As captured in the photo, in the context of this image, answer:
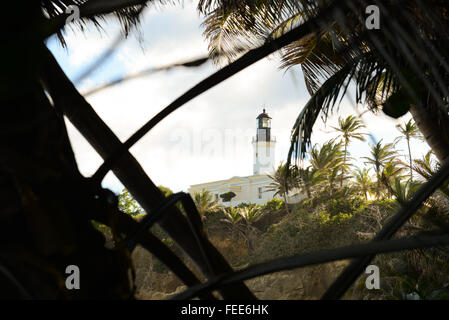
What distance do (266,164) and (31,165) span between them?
2548 cm

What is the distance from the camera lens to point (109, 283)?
0.34 metres

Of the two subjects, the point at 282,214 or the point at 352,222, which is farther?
the point at 282,214

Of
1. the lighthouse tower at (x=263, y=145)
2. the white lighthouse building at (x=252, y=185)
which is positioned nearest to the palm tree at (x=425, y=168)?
the white lighthouse building at (x=252, y=185)

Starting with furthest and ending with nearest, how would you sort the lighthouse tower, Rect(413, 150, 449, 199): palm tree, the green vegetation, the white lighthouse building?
1. the lighthouse tower
2. the white lighthouse building
3. the green vegetation
4. Rect(413, 150, 449, 199): palm tree

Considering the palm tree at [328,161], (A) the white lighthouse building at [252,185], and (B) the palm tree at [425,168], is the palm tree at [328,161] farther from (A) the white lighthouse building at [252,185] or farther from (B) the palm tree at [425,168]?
(B) the palm tree at [425,168]

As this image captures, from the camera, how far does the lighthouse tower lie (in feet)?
71.9

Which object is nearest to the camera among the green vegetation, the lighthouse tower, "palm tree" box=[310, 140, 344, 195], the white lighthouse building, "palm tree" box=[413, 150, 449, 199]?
"palm tree" box=[413, 150, 449, 199]

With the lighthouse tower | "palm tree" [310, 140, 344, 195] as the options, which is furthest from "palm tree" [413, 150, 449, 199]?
the lighthouse tower

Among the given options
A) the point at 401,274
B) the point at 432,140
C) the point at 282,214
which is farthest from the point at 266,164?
the point at 432,140

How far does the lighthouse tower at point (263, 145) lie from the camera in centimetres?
2191

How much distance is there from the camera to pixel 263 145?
2342cm

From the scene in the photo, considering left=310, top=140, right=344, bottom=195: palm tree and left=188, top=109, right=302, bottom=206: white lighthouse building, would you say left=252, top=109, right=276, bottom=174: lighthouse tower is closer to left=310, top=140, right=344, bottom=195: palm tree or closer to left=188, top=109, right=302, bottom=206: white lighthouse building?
left=188, top=109, right=302, bottom=206: white lighthouse building

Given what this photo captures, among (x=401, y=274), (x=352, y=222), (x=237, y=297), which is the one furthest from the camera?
(x=352, y=222)
